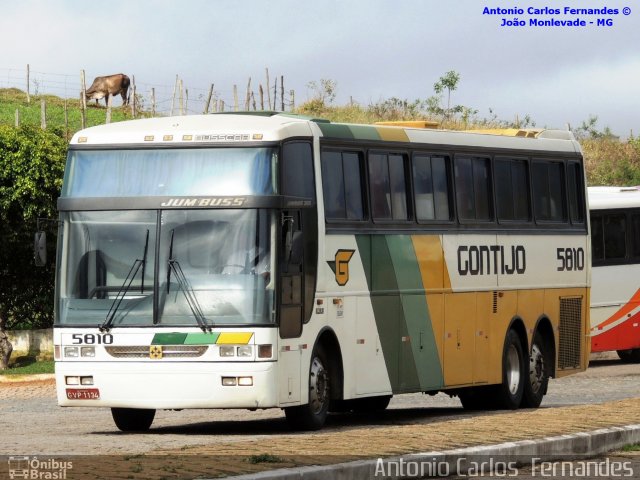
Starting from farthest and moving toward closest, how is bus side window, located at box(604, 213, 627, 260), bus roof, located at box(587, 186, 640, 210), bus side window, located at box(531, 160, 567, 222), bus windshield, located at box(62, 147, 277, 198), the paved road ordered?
bus roof, located at box(587, 186, 640, 210)
bus side window, located at box(604, 213, 627, 260)
bus side window, located at box(531, 160, 567, 222)
bus windshield, located at box(62, 147, 277, 198)
the paved road

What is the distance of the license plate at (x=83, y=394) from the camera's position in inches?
651

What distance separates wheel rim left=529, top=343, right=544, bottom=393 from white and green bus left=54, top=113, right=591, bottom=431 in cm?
215

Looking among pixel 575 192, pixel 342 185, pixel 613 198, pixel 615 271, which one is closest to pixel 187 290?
pixel 342 185

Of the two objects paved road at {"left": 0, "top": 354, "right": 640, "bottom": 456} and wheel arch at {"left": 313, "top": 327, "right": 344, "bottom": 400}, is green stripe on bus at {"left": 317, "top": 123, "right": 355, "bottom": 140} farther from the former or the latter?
paved road at {"left": 0, "top": 354, "right": 640, "bottom": 456}

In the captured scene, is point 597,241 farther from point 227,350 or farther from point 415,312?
point 227,350

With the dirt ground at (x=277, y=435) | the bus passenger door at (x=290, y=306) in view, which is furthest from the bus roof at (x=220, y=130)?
the dirt ground at (x=277, y=435)

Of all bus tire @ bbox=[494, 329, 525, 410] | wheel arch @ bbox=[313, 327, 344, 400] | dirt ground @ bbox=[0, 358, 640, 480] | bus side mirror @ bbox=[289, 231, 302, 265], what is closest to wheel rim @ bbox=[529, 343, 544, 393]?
bus tire @ bbox=[494, 329, 525, 410]

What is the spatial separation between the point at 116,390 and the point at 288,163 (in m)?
3.01

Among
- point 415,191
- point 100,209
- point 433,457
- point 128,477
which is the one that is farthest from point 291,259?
point 128,477

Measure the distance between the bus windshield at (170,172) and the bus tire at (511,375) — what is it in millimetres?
5928

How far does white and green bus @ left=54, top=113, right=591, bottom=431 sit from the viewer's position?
16375 millimetres

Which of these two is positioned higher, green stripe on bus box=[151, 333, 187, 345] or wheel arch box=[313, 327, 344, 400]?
green stripe on bus box=[151, 333, 187, 345]

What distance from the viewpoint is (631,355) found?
34.5 meters

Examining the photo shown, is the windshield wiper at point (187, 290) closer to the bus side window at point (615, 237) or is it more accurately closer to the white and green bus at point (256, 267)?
the white and green bus at point (256, 267)
